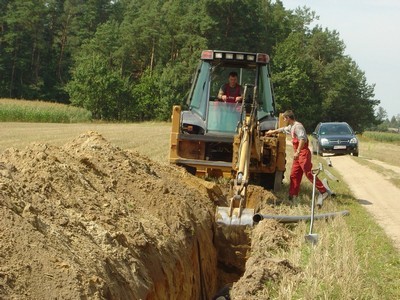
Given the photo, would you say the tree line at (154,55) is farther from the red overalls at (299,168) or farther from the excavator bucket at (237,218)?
the excavator bucket at (237,218)

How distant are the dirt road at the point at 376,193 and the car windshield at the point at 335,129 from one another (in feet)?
11.2

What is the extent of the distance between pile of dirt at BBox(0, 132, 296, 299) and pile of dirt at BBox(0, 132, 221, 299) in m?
0.01

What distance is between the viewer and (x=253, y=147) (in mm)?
10469

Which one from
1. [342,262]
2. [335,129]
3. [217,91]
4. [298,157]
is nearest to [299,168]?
[298,157]

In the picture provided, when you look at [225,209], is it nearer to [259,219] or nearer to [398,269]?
[259,219]

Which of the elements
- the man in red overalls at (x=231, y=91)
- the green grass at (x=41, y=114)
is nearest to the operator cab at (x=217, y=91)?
the man in red overalls at (x=231, y=91)

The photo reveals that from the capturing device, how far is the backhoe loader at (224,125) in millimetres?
11219

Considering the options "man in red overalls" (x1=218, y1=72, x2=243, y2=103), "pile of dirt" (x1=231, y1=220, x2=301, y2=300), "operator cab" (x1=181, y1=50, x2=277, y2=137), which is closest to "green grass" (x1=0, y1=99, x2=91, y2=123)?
"operator cab" (x1=181, y1=50, x2=277, y2=137)

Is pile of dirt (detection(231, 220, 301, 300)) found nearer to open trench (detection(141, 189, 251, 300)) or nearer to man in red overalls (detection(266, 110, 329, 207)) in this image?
open trench (detection(141, 189, 251, 300))

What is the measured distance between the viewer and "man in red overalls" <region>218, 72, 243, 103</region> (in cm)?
1177

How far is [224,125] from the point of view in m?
11.5

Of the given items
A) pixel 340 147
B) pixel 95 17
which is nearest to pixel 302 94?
pixel 95 17

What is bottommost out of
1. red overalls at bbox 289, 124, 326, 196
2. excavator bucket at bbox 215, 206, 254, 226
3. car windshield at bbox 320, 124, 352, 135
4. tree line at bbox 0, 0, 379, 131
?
excavator bucket at bbox 215, 206, 254, 226

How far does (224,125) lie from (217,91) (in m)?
0.93
